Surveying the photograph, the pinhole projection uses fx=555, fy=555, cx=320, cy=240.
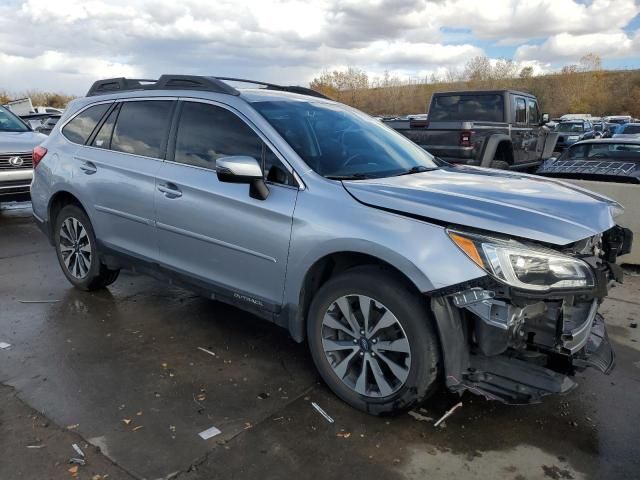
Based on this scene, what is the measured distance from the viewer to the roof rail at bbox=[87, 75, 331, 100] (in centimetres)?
400

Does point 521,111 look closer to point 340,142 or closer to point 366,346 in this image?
point 340,142

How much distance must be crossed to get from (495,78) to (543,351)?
80112mm

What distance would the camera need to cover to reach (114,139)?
4.68 m

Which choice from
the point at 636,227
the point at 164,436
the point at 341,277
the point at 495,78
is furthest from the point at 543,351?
the point at 495,78

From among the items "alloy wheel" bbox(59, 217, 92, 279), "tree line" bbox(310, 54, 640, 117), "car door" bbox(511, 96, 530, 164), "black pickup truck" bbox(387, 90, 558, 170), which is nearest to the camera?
"alloy wheel" bbox(59, 217, 92, 279)

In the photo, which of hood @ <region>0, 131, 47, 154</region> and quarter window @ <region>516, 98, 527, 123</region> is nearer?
hood @ <region>0, 131, 47, 154</region>

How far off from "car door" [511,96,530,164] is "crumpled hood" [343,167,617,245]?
25.5 feet

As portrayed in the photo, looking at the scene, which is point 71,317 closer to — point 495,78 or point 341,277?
point 341,277

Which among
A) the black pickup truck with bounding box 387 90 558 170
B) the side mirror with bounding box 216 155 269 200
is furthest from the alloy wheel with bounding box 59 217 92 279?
the black pickup truck with bounding box 387 90 558 170

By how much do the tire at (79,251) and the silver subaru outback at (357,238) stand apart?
234 mm

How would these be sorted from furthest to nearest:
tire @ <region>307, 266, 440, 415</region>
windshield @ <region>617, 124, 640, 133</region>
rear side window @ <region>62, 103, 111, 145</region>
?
windshield @ <region>617, 124, 640, 133</region>, rear side window @ <region>62, 103, 111, 145</region>, tire @ <region>307, 266, 440, 415</region>

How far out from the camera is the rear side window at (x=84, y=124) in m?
4.93

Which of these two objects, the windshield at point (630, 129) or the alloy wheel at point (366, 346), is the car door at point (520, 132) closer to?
the alloy wheel at point (366, 346)

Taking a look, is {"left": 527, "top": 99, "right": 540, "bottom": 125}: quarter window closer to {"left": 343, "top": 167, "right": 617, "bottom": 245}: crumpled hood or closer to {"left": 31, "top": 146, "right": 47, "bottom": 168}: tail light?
{"left": 343, "top": 167, "right": 617, "bottom": 245}: crumpled hood
